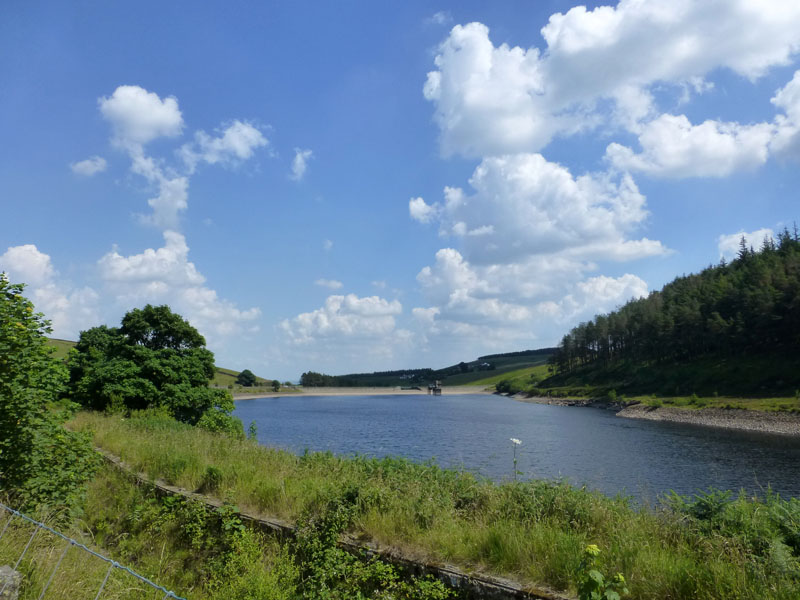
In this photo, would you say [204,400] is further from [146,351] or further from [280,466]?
[280,466]

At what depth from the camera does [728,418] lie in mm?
64188

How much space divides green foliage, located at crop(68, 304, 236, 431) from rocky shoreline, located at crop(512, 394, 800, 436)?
5930 centimetres

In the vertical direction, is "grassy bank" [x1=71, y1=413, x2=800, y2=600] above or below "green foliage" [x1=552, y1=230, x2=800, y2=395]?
below

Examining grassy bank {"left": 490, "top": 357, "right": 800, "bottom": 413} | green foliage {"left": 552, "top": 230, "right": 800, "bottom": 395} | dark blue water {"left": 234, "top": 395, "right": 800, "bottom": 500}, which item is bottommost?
dark blue water {"left": 234, "top": 395, "right": 800, "bottom": 500}

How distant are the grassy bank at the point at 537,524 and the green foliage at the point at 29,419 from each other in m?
3.06

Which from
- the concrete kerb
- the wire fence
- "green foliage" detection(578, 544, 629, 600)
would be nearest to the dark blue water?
the concrete kerb

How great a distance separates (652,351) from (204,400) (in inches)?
4383

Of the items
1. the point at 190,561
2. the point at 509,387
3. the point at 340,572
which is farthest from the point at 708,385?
the point at 509,387

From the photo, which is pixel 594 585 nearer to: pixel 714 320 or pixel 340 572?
pixel 340 572

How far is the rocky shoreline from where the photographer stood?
56.1 meters

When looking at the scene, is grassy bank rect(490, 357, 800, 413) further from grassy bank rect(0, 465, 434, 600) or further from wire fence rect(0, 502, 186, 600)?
wire fence rect(0, 502, 186, 600)

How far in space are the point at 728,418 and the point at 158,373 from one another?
6809cm

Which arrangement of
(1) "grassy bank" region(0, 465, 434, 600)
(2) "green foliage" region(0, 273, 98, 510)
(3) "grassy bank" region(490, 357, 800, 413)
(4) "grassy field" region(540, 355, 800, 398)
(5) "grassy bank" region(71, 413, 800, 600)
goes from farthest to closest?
(4) "grassy field" region(540, 355, 800, 398) < (3) "grassy bank" region(490, 357, 800, 413) < (2) "green foliage" region(0, 273, 98, 510) < (1) "grassy bank" region(0, 465, 434, 600) < (5) "grassy bank" region(71, 413, 800, 600)

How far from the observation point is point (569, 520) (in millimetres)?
7660
